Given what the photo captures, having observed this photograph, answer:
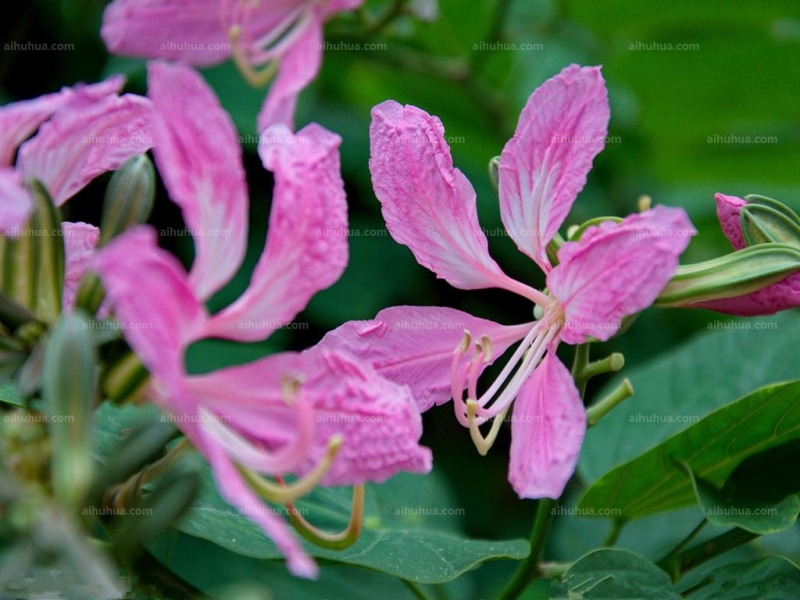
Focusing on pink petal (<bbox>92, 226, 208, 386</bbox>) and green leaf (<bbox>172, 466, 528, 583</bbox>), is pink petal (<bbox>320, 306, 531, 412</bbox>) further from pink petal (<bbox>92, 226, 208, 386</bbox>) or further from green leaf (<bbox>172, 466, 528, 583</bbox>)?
pink petal (<bbox>92, 226, 208, 386</bbox>)

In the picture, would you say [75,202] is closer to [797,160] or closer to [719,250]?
[719,250]

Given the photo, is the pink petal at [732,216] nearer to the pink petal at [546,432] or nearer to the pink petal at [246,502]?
the pink petal at [546,432]

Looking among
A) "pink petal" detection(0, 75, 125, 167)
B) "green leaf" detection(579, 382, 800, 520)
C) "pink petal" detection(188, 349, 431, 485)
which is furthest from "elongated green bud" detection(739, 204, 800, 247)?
"pink petal" detection(0, 75, 125, 167)

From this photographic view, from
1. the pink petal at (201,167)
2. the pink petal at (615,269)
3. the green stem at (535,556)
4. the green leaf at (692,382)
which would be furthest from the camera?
the green leaf at (692,382)

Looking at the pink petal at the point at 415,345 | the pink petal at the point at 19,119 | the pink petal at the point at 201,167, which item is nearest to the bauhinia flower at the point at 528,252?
the pink petal at the point at 415,345

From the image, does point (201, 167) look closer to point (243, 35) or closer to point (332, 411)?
point (332, 411)

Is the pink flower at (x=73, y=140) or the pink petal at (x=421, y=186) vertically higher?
the pink flower at (x=73, y=140)

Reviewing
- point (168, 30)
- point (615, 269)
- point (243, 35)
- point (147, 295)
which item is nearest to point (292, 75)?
point (243, 35)

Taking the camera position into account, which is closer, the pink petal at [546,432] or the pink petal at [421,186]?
the pink petal at [546,432]
